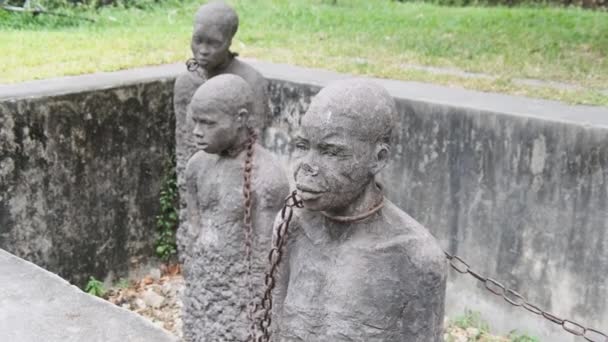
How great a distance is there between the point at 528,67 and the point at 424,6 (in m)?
6.12

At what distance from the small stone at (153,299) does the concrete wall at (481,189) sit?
0.40 metres

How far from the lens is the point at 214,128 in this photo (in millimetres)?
3727

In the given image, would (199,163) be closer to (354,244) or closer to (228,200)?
(228,200)

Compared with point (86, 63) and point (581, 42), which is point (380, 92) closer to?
point (86, 63)

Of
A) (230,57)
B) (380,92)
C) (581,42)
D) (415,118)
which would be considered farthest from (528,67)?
(380,92)

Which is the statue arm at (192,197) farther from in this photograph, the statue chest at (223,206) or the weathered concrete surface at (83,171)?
the weathered concrete surface at (83,171)

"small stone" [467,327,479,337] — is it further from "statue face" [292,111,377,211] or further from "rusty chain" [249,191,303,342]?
"statue face" [292,111,377,211]

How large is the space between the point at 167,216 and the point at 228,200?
9.75 feet

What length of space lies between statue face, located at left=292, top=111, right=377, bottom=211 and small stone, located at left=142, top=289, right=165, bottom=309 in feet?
13.3

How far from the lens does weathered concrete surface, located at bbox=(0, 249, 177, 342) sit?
2934 millimetres

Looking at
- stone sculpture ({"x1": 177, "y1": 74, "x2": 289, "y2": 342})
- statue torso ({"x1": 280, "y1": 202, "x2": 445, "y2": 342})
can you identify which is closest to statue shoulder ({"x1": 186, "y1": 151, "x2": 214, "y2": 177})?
stone sculpture ({"x1": 177, "y1": 74, "x2": 289, "y2": 342})

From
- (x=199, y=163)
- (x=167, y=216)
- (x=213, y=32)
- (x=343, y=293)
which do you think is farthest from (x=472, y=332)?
(x=343, y=293)

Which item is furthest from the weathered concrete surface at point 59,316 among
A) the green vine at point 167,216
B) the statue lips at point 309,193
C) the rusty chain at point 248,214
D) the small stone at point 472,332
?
the green vine at point 167,216

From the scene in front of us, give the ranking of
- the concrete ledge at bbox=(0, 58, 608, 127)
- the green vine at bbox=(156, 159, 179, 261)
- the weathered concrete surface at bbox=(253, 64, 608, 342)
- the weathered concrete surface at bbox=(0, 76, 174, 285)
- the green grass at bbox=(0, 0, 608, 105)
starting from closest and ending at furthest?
the weathered concrete surface at bbox=(253, 64, 608, 342) → the concrete ledge at bbox=(0, 58, 608, 127) → the weathered concrete surface at bbox=(0, 76, 174, 285) → the green vine at bbox=(156, 159, 179, 261) → the green grass at bbox=(0, 0, 608, 105)
